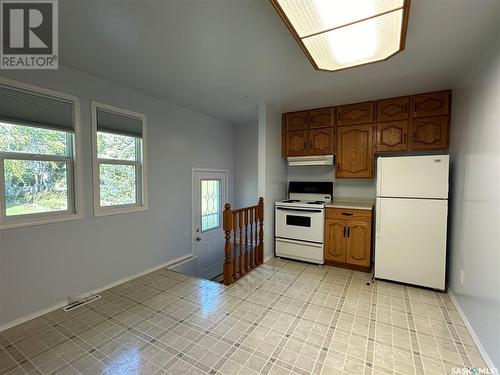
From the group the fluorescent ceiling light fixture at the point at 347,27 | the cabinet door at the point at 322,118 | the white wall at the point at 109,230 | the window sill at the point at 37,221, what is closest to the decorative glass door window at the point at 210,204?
the white wall at the point at 109,230

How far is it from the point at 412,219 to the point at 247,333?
2364 mm

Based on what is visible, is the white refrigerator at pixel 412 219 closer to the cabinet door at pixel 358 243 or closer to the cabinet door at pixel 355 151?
the cabinet door at pixel 358 243

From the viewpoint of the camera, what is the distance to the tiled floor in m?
1.69

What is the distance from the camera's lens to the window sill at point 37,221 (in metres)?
2.06

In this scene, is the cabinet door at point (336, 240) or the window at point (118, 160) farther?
the cabinet door at point (336, 240)

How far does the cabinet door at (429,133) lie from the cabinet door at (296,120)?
5.01ft

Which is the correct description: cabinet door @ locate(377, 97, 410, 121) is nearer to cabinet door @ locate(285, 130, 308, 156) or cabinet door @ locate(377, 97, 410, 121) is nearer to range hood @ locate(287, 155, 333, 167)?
range hood @ locate(287, 155, 333, 167)

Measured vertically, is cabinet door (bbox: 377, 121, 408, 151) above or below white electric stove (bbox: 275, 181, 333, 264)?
above

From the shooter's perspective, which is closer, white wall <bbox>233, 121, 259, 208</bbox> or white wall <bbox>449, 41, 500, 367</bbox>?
white wall <bbox>449, 41, 500, 367</bbox>

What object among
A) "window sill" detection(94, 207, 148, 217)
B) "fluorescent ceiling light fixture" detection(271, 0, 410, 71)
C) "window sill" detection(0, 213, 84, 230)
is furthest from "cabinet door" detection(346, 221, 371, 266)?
"window sill" detection(0, 213, 84, 230)

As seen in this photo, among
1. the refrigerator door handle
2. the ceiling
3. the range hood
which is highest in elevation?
the ceiling

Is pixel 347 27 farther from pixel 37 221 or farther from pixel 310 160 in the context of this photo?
pixel 37 221

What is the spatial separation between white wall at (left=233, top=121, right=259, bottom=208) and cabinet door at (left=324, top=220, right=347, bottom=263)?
1.72 m

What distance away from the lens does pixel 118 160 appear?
2947 mm
